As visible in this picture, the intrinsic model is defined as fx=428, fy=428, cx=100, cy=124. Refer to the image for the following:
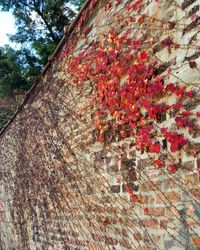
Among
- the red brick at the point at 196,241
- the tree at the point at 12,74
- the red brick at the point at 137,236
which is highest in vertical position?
the tree at the point at 12,74

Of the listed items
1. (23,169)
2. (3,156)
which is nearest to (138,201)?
(23,169)

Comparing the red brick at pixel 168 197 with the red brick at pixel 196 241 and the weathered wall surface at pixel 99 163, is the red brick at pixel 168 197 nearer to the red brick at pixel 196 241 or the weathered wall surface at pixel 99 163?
the weathered wall surface at pixel 99 163

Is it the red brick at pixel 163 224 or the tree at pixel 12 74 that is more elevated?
the tree at pixel 12 74

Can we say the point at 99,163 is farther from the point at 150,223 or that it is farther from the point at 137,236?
the point at 150,223

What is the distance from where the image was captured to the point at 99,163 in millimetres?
4676

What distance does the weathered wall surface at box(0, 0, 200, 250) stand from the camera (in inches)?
130

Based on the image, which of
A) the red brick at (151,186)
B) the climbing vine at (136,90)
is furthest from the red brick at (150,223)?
the climbing vine at (136,90)

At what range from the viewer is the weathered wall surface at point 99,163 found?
130 inches

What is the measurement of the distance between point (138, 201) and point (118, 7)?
6.38 feet

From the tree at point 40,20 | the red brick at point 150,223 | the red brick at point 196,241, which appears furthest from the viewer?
the tree at point 40,20

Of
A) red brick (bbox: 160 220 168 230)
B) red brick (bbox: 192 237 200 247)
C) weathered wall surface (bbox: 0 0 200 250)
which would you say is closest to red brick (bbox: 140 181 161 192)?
weathered wall surface (bbox: 0 0 200 250)

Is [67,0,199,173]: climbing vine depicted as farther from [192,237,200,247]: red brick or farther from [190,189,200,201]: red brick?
[192,237,200,247]: red brick

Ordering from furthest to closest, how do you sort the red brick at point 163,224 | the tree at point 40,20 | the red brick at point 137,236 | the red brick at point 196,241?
1. the tree at point 40,20
2. the red brick at point 137,236
3. the red brick at point 163,224
4. the red brick at point 196,241

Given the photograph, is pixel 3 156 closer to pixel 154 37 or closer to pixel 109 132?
pixel 109 132
